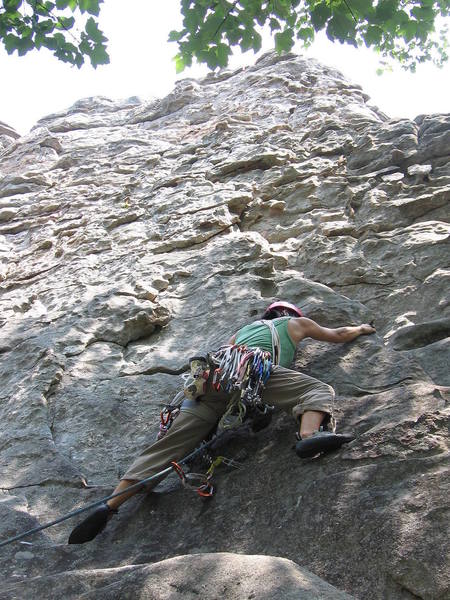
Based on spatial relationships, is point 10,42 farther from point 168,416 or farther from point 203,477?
point 203,477

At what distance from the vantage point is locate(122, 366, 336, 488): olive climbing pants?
3793 millimetres

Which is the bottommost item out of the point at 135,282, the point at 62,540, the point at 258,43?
the point at 62,540

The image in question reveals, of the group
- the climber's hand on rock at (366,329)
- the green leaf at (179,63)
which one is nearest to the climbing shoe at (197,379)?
the climber's hand on rock at (366,329)

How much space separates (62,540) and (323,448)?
1837 mm

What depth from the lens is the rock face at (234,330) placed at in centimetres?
281

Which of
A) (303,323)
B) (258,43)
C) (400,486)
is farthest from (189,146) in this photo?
(400,486)

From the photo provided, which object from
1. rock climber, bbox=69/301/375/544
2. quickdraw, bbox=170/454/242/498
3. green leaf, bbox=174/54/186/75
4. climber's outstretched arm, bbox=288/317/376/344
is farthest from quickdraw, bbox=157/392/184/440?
green leaf, bbox=174/54/186/75

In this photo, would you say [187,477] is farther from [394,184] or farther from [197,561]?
[394,184]

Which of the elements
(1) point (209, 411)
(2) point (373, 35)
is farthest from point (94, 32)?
(1) point (209, 411)

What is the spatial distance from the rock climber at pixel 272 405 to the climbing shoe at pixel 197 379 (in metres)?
0.03

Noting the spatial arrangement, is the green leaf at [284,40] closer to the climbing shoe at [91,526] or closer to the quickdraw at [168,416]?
the quickdraw at [168,416]

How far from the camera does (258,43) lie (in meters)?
4.64

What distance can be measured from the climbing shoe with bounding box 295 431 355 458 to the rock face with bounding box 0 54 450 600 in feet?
0.24

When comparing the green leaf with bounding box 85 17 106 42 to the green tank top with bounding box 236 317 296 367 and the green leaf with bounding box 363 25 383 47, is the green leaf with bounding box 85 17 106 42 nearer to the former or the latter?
the green leaf with bounding box 363 25 383 47
